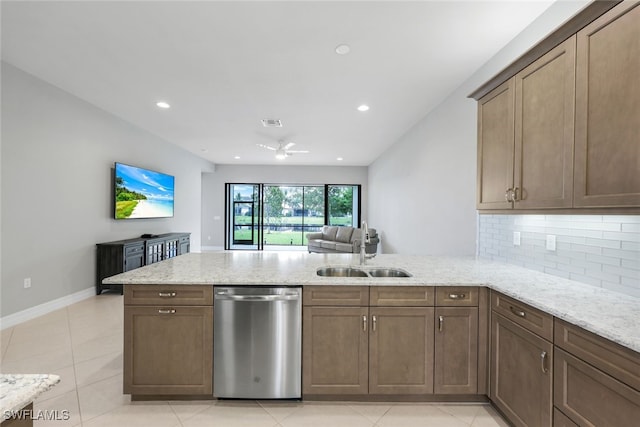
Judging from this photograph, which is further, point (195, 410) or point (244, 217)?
point (244, 217)

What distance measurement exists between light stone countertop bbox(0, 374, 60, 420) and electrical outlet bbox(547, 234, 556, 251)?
105 inches

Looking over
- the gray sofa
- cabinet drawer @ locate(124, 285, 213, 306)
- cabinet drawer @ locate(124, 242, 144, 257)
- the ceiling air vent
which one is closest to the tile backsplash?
cabinet drawer @ locate(124, 285, 213, 306)

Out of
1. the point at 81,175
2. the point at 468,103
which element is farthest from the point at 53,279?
the point at 468,103

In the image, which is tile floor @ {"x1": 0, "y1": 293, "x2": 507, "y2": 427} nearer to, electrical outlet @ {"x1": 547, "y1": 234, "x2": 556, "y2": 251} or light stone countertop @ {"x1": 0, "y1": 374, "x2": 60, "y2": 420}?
electrical outlet @ {"x1": 547, "y1": 234, "x2": 556, "y2": 251}

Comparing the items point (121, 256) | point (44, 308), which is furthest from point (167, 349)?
point (121, 256)

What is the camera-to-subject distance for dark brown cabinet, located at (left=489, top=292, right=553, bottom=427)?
1.44 meters

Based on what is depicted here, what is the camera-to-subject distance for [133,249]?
457 cm

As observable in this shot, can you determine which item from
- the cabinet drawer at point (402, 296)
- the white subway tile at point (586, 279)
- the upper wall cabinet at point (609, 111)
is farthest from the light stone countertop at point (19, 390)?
the white subway tile at point (586, 279)

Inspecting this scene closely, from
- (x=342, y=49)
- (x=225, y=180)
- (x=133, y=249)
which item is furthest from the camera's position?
(x=225, y=180)

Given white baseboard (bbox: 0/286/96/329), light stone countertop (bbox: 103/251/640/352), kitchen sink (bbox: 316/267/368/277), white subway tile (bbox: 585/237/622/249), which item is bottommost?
white baseboard (bbox: 0/286/96/329)

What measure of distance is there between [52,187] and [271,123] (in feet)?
10.2

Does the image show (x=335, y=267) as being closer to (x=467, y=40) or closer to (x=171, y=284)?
(x=171, y=284)

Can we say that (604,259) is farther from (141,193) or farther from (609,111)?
(141,193)

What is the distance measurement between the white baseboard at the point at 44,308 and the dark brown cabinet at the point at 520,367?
4765 millimetres
